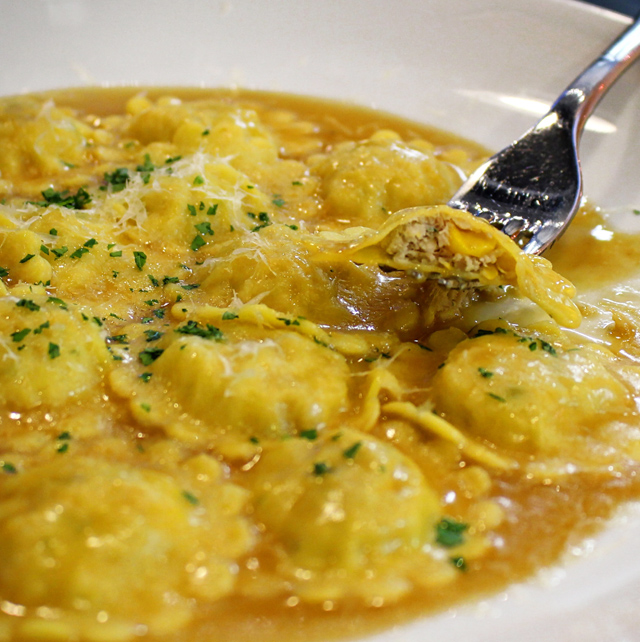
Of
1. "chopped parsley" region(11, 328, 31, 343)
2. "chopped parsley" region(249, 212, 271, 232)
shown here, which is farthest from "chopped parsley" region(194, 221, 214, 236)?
"chopped parsley" region(11, 328, 31, 343)

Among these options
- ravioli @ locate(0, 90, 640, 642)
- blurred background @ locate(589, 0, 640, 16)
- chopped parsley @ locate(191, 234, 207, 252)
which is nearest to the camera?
ravioli @ locate(0, 90, 640, 642)

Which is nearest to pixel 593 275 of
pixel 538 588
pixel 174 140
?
pixel 538 588

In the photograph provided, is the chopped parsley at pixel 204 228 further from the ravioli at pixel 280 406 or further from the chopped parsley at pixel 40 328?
the chopped parsley at pixel 40 328

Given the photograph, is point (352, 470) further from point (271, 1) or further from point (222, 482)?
point (271, 1)

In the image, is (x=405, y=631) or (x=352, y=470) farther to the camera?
(x=352, y=470)

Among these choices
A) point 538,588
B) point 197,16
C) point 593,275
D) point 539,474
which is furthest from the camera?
point 197,16

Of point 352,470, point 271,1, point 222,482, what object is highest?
point 271,1

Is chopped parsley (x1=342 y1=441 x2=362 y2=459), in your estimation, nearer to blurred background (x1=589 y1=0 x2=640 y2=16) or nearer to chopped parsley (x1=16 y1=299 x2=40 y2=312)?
chopped parsley (x1=16 y1=299 x2=40 y2=312)
